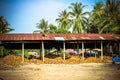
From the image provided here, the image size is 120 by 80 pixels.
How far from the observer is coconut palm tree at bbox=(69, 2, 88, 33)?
111 feet

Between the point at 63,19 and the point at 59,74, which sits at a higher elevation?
the point at 63,19

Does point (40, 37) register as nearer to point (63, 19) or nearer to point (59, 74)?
point (59, 74)

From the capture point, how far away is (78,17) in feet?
113

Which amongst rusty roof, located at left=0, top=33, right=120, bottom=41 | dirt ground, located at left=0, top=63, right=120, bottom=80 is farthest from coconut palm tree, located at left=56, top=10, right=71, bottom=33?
dirt ground, located at left=0, top=63, right=120, bottom=80

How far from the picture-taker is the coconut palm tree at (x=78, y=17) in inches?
1330

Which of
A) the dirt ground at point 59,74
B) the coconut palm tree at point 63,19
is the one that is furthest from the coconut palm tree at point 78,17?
the dirt ground at point 59,74

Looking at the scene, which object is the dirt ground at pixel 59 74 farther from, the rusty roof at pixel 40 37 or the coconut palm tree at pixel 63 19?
the coconut palm tree at pixel 63 19

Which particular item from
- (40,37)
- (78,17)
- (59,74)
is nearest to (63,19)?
(78,17)

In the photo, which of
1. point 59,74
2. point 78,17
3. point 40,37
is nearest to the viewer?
point 59,74

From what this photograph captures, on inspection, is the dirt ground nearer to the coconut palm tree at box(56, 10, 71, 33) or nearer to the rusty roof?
the rusty roof

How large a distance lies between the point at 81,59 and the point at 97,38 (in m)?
2.97

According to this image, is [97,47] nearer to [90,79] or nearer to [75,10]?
[75,10]

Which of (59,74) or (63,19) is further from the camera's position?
(63,19)

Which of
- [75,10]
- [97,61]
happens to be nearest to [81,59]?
[97,61]
